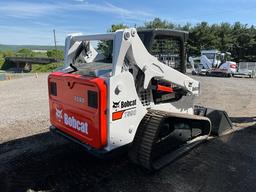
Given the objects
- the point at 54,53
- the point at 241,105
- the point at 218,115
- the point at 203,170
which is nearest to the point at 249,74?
the point at 241,105

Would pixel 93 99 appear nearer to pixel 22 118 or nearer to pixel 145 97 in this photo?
pixel 145 97

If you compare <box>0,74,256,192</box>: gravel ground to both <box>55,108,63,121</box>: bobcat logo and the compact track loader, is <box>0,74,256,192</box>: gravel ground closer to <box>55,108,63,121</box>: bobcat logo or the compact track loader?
the compact track loader

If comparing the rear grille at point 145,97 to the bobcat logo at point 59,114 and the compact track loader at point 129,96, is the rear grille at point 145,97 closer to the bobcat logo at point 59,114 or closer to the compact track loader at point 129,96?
the compact track loader at point 129,96

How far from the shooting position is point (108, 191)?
10.1ft

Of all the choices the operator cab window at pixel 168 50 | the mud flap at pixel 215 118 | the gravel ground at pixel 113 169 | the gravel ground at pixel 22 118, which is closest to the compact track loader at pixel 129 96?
the operator cab window at pixel 168 50

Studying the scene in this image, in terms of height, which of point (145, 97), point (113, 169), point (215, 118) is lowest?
point (113, 169)

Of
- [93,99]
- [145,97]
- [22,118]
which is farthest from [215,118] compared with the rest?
[22,118]

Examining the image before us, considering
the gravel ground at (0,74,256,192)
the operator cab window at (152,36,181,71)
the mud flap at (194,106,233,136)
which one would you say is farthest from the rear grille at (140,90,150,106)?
the mud flap at (194,106,233,136)

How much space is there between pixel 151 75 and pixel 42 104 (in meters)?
6.58

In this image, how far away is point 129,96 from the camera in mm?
3043

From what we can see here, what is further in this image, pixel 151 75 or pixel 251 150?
pixel 251 150

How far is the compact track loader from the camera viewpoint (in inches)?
114

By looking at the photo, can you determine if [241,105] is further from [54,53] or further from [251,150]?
[54,53]

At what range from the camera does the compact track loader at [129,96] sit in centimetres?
289
